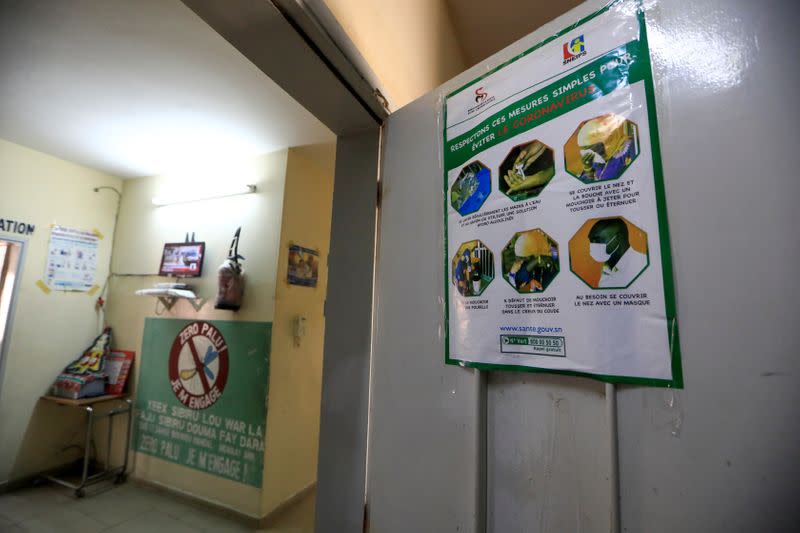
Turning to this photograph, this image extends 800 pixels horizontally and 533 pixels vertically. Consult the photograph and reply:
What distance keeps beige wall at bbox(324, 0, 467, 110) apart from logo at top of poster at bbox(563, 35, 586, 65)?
0.53 metres

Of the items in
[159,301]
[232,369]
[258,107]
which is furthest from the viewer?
[159,301]

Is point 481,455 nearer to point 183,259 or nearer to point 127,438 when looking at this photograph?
point 183,259

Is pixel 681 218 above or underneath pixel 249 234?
underneath

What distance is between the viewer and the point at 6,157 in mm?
2445

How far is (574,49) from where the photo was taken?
584 millimetres

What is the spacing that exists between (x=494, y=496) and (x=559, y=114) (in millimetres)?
713

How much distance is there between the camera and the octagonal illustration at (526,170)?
0.59m

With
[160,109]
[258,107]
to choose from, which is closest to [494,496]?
[258,107]

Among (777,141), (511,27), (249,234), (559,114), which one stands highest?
(511,27)

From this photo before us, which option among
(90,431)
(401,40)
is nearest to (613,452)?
(401,40)

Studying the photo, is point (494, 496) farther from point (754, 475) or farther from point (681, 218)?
point (681, 218)

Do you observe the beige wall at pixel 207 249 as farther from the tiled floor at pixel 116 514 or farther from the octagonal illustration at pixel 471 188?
the octagonal illustration at pixel 471 188

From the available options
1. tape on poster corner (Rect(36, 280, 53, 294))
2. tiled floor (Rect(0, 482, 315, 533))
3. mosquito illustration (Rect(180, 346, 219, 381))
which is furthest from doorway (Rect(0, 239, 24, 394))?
mosquito illustration (Rect(180, 346, 219, 381))

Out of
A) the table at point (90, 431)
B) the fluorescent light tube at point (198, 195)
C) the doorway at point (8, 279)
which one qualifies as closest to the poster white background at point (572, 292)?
the fluorescent light tube at point (198, 195)
